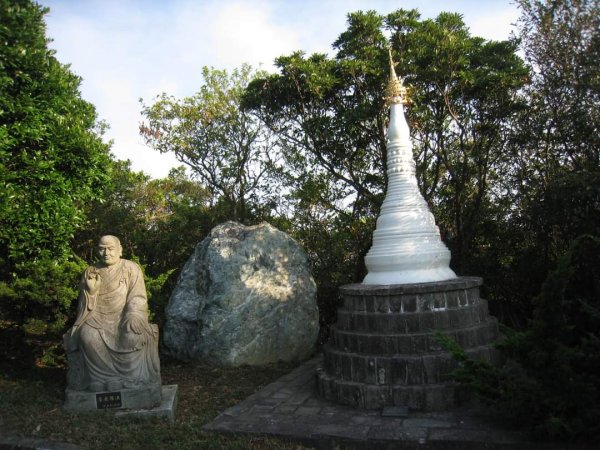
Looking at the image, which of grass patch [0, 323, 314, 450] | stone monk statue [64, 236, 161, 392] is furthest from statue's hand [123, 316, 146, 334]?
grass patch [0, 323, 314, 450]

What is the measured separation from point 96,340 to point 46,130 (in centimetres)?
328

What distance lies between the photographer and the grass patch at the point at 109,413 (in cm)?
476

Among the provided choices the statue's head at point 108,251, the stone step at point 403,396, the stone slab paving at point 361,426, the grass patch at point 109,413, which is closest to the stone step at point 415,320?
the stone step at point 403,396

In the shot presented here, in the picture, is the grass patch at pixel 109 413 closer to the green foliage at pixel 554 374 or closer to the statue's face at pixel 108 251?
the statue's face at pixel 108 251

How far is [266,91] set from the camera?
419 inches

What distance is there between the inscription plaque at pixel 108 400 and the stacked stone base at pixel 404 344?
236cm

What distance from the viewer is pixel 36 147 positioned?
7090mm

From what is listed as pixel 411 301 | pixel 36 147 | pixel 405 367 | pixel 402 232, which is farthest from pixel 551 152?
pixel 36 147

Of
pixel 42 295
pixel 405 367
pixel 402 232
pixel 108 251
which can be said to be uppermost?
pixel 402 232

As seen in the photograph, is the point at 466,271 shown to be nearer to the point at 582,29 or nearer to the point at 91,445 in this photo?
the point at 582,29

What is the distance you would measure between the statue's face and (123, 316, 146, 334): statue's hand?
751 millimetres

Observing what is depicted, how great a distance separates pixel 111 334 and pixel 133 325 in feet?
0.94

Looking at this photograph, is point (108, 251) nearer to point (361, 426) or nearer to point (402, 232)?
point (361, 426)

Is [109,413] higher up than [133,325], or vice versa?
[133,325]
